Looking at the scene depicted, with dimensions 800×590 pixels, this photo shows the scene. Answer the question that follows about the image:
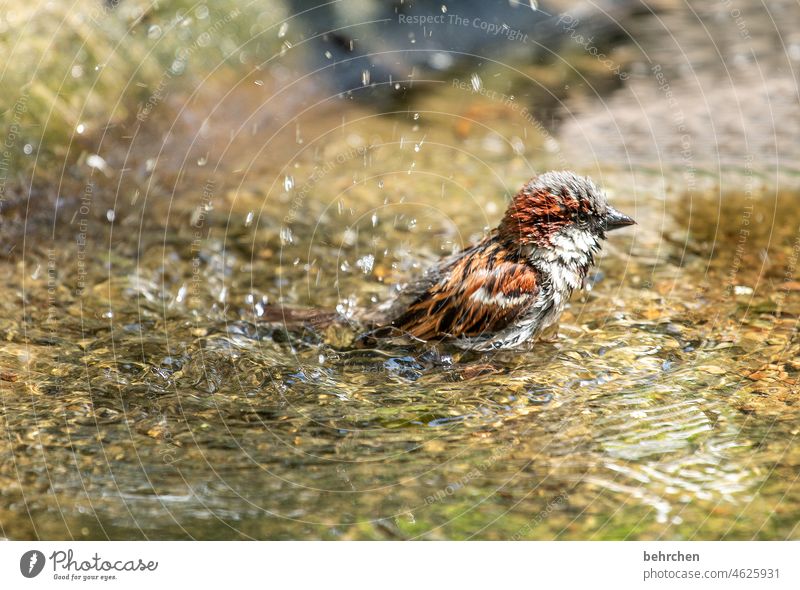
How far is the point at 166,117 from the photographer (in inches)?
398

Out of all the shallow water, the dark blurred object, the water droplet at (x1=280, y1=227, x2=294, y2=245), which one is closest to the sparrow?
the shallow water

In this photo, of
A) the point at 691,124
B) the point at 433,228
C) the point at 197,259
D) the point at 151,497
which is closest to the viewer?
the point at 151,497

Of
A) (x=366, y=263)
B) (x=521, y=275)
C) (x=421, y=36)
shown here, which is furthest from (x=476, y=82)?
(x=521, y=275)

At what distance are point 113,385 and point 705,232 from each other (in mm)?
5660

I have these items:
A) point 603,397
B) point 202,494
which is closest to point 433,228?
point 603,397

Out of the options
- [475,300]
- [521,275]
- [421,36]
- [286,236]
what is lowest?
[475,300]

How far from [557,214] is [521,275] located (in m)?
0.58

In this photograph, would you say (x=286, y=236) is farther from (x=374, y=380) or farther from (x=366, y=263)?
(x=374, y=380)

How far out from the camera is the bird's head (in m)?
6.68

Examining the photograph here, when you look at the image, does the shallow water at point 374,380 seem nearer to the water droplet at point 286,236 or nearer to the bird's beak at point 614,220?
the water droplet at point 286,236

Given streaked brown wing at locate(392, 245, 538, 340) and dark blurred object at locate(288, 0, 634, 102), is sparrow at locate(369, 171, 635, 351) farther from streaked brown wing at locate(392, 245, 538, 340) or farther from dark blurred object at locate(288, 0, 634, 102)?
dark blurred object at locate(288, 0, 634, 102)

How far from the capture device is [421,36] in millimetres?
12117

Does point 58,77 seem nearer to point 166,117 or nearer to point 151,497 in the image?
point 166,117

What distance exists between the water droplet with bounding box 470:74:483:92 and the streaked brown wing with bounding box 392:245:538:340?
5594 millimetres
